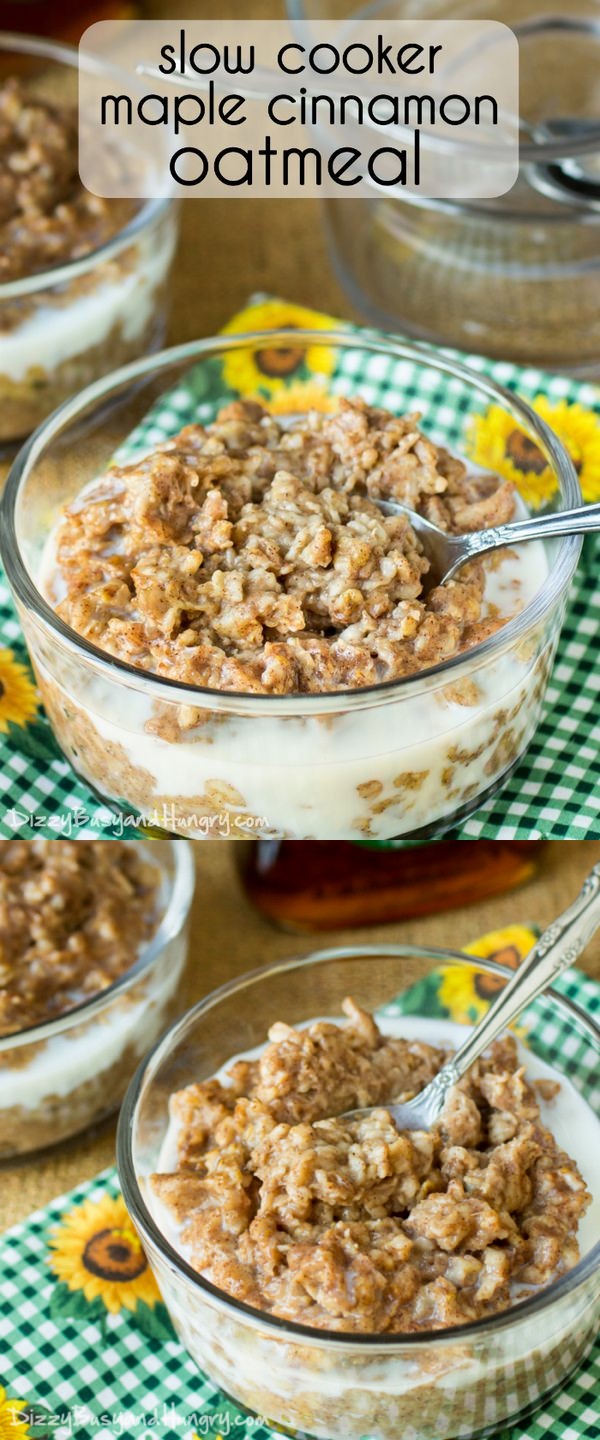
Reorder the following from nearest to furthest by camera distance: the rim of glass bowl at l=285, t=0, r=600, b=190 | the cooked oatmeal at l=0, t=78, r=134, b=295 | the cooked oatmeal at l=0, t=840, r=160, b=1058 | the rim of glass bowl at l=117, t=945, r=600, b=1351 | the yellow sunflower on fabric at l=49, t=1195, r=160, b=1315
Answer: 1. the rim of glass bowl at l=117, t=945, r=600, b=1351
2. the yellow sunflower on fabric at l=49, t=1195, r=160, b=1315
3. the cooked oatmeal at l=0, t=840, r=160, b=1058
4. the rim of glass bowl at l=285, t=0, r=600, b=190
5. the cooked oatmeal at l=0, t=78, r=134, b=295

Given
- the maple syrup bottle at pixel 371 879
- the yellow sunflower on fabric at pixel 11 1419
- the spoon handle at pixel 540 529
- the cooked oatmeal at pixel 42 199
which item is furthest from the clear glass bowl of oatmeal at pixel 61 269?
the yellow sunflower on fabric at pixel 11 1419

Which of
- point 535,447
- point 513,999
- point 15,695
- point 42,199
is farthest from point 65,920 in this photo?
point 42,199

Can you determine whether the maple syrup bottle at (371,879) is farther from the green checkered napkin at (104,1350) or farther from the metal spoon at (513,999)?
the metal spoon at (513,999)

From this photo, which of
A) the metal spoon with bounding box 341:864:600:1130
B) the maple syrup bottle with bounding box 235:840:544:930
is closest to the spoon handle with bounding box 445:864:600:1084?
the metal spoon with bounding box 341:864:600:1130

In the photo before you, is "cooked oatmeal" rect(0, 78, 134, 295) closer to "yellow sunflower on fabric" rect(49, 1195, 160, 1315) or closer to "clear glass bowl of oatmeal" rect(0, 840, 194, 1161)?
"clear glass bowl of oatmeal" rect(0, 840, 194, 1161)

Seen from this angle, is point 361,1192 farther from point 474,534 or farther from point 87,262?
point 87,262

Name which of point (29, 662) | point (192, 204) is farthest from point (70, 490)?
point (192, 204)

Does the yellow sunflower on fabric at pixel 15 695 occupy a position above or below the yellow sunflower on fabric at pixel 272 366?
below
